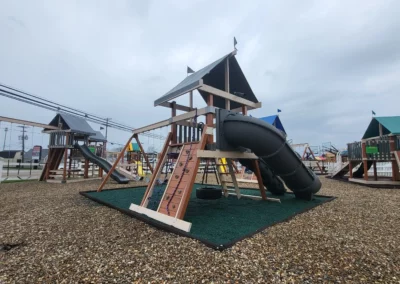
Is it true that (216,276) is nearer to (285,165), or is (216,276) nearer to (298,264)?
(298,264)

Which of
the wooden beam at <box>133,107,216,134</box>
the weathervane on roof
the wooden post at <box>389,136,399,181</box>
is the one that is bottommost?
the wooden post at <box>389,136,399,181</box>

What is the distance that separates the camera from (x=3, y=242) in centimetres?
334

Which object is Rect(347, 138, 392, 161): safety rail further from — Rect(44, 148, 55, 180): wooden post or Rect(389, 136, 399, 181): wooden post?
Rect(44, 148, 55, 180): wooden post

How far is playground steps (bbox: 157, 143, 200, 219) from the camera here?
13.8 ft

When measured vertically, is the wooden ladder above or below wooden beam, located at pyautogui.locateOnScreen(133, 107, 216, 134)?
below

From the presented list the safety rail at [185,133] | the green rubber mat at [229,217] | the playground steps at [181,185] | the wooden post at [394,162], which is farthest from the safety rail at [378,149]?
the playground steps at [181,185]

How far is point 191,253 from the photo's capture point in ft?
9.52

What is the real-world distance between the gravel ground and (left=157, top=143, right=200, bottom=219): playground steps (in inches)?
22.4

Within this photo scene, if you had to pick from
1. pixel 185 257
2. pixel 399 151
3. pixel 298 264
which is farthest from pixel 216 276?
pixel 399 151

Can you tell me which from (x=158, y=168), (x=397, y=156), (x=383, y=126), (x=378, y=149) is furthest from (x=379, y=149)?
(x=158, y=168)

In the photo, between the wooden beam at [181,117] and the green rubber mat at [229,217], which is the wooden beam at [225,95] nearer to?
the wooden beam at [181,117]

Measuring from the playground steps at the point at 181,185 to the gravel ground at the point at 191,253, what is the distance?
0.57 meters

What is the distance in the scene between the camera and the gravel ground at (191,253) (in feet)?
7.77

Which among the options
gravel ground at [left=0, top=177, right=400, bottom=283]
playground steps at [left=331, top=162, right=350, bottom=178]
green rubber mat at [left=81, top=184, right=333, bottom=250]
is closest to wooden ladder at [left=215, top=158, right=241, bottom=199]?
green rubber mat at [left=81, top=184, right=333, bottom=250]
